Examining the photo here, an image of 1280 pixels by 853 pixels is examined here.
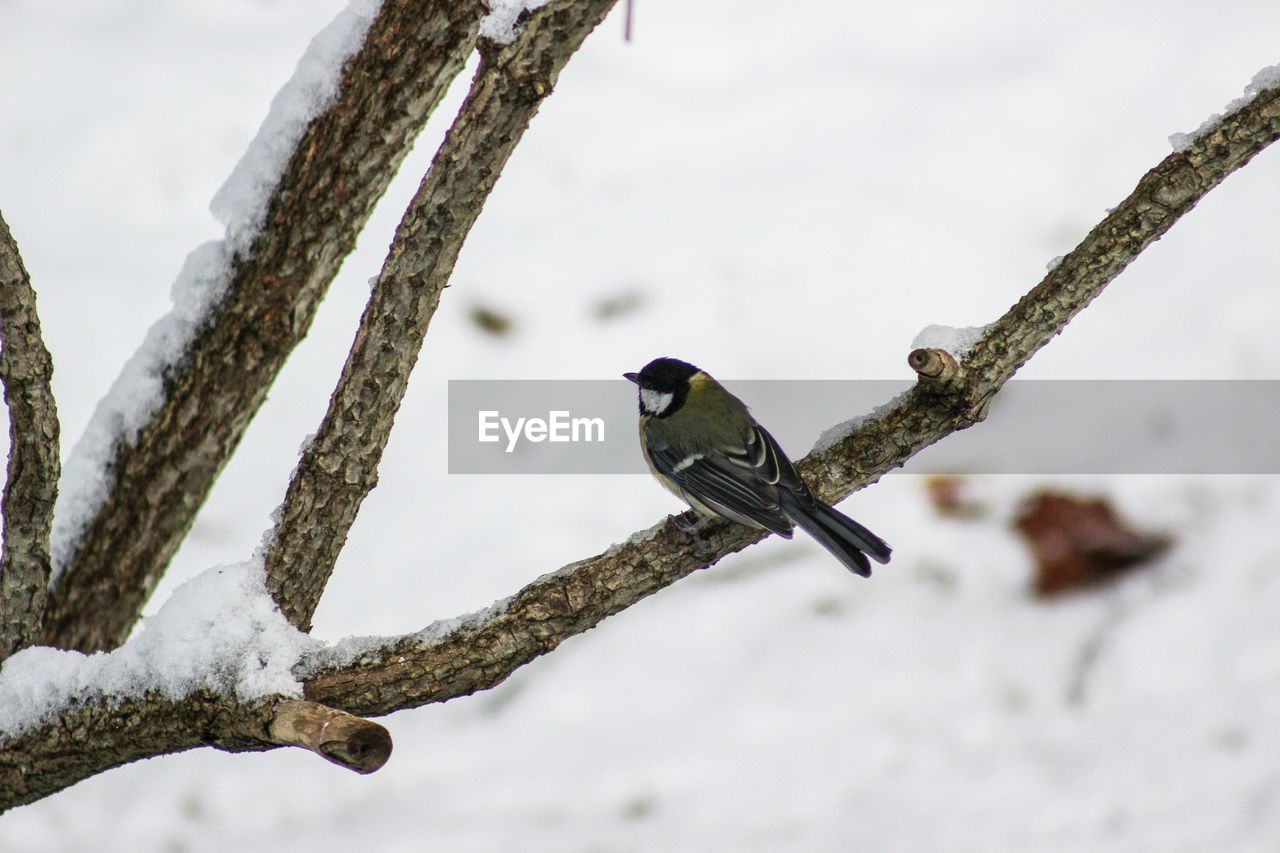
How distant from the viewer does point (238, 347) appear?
10.5 feet

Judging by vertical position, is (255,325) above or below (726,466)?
above

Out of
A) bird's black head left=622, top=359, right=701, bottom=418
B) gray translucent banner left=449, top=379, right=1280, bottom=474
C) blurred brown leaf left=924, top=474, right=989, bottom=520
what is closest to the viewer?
bird's black head left=622, top=359, right=701, bottom=418

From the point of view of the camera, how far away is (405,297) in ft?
8.23

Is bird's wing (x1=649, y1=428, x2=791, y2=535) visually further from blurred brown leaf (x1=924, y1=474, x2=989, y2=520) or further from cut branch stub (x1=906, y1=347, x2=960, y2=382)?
blurred brown leaf (x1=924, y1=474, x2=989, y2=520)

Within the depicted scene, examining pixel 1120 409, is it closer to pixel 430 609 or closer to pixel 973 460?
pixel 973 460

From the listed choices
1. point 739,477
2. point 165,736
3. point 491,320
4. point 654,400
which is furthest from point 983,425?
point 165,736

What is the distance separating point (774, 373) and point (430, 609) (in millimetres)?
1757

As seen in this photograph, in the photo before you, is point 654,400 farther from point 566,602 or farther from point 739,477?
point 566,602

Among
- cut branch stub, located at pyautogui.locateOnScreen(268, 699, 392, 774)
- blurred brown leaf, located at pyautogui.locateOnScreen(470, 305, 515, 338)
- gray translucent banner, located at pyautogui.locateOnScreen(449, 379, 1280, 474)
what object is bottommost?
→ cut branch stub, located at pyautogui.locateOnScreen(268, 699, 392, 774)

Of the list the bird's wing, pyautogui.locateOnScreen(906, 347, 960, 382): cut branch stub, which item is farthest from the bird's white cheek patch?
pyautogui.locateOnScreen(906, 347, 960, 382): cut branch stub

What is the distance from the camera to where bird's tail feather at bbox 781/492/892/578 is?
9.64 ft

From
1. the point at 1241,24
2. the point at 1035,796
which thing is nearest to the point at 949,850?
the point at 1035,796

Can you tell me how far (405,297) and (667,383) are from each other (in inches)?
51.9

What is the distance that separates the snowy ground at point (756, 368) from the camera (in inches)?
157
